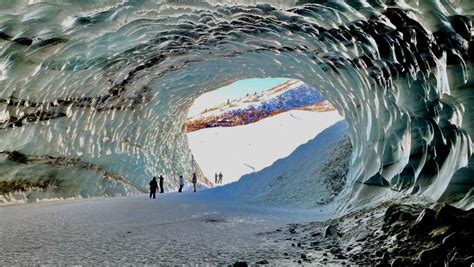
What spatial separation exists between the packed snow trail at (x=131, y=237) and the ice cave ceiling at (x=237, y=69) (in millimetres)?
2448

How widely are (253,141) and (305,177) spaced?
2727 centimetres

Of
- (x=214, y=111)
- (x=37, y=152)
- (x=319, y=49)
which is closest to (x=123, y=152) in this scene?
(x=37, y=152)

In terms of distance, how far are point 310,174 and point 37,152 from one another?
8388mm

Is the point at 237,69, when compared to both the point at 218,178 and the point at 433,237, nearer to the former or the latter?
the point at 433,237

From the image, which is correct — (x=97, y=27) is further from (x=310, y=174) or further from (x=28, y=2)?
(x=310, y=174)

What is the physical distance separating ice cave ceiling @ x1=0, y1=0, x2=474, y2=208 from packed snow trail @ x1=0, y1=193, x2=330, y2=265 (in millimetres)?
2448

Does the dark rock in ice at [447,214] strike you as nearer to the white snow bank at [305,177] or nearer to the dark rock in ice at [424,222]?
the dark rock in ice at [424,222]

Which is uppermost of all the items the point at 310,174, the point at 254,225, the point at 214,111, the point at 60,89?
the point at 214,111

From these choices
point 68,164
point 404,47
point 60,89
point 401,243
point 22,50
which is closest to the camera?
point 401,243

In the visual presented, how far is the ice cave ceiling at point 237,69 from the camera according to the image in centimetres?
527

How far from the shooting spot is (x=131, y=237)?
6066 mm

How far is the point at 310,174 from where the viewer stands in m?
14.0

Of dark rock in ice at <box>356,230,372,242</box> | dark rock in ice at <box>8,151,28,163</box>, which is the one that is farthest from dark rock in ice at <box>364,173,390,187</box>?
dark rock in ice at <box>8,151,28,163</box>

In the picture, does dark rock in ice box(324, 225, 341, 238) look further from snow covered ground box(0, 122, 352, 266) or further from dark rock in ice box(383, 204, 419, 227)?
dark rock in ice box(383, 204, 419, 227)
